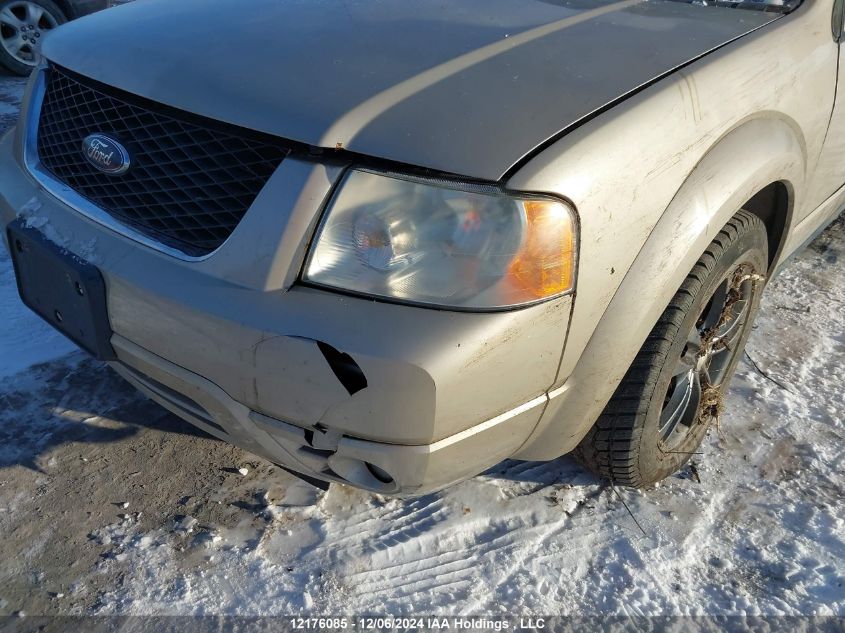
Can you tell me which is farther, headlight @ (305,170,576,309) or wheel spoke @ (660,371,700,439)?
wheel spoke @ (660,371,700,439)

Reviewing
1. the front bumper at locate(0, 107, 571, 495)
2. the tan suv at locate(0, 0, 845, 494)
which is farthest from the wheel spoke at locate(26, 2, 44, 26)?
the front bumper at locate(0, 107, 571, 495)

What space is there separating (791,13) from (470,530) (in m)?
1.79

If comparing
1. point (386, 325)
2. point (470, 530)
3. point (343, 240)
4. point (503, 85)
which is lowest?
point (470, 530)

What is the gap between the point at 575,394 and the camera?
1.79 metres

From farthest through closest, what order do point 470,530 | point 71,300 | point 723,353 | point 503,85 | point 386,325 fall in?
point 723,353 < point 470,530 < point 71,300 < point 503,85 < point 386,325

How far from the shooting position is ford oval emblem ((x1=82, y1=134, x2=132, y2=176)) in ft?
6.15

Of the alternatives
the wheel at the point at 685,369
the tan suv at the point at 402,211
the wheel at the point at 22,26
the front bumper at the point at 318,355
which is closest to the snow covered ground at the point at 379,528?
the wheel at the point at 685,369

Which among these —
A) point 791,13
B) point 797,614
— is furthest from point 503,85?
point 797,614

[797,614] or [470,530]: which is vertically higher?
[797,614]

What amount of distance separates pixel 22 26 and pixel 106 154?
4.93 metres

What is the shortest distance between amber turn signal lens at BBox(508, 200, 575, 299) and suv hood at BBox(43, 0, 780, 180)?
0.41 feet

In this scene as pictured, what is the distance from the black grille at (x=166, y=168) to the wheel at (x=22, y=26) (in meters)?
4.54

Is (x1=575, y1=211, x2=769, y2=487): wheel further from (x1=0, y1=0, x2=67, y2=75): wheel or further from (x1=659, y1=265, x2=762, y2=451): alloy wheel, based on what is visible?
(x1=0, y1=0, x2=67, y2=75): wheel

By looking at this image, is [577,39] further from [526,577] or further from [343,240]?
[526,577]
